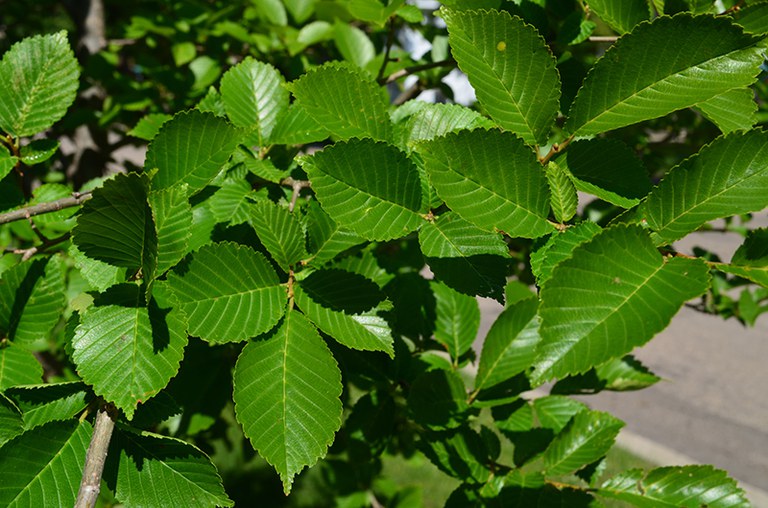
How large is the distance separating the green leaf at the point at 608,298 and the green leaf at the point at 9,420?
700 millimetres

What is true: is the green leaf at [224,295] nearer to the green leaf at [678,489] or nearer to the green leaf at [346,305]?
the green leaf at [346,305]

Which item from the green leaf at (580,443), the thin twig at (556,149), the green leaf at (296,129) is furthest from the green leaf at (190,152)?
the green leaf at (580,443)

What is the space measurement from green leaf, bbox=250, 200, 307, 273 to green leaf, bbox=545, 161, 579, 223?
380 millimetres

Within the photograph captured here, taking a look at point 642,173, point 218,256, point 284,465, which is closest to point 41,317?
point 218,256

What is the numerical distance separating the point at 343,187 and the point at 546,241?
0.94 ft

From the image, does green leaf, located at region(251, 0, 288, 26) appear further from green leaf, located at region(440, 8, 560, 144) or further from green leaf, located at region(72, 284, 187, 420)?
green leaf, located at region(72, 284, 187, 420)

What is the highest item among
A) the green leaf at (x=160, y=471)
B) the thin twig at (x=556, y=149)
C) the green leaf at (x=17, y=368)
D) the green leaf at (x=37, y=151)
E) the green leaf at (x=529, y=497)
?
the thin twig at (x=556, y=149)

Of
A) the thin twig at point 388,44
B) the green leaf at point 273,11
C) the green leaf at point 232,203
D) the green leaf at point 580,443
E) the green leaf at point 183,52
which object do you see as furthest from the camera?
the green leaf at point 183,52

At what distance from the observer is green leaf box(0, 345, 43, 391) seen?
3.00 ft

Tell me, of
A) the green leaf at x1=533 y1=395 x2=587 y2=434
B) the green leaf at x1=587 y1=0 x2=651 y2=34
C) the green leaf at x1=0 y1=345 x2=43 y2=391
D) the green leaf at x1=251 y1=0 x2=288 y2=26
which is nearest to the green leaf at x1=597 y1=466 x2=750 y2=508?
the green leaf at x1=533 y1=395 x2=587 y2=434

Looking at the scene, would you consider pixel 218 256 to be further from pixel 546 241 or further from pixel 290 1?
pixel 290 1

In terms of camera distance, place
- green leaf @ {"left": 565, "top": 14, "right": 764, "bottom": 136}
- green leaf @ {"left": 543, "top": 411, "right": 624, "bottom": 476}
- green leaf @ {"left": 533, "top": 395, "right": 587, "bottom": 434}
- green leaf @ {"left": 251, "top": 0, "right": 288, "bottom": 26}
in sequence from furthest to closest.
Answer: green leaf @ {"left": 251, "top": 0, "right": 288, "bottom": 26}
green leaf @ {"left": 533, "top": 395, "right": 587, "bottom": 434}
green leaf @ {"left": 543, "top": 411, "right": 624, "bottom": 476}
green leaf @ {"left": 565, "top": 14, "right": 764, "bottom": 136}

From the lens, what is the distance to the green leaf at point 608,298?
1.89 feet

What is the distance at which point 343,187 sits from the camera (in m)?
0.79
